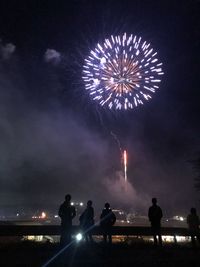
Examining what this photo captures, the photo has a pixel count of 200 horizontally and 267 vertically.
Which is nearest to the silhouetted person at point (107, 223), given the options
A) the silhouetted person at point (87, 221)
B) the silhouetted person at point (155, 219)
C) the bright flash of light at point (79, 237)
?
the silhouetted person at point (87, 221)

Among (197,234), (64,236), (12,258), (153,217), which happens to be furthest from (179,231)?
(12,258)

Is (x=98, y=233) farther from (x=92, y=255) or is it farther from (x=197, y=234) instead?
(x=197, y=234)

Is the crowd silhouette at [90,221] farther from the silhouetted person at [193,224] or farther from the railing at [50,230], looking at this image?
the railing at [50,230]

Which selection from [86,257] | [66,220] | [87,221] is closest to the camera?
[86,257]

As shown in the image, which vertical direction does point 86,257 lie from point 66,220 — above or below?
below

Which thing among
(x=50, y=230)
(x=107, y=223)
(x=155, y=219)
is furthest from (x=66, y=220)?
(x=155, y=219)

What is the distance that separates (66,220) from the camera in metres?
13.1

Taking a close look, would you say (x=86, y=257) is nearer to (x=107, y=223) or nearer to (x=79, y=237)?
(x=107, y=223)

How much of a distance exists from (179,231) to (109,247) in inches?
211

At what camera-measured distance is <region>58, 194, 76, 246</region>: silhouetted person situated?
12.9m

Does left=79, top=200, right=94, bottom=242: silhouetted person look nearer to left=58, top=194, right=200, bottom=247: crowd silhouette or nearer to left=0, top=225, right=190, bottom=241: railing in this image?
left=58, top=194, right=200, bottom=247: crowd silhouette

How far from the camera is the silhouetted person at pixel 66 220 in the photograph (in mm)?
12930

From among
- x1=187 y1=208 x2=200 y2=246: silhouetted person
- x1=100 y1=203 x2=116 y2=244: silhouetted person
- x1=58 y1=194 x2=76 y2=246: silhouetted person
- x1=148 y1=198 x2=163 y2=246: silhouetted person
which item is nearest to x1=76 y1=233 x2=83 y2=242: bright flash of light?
x1=100 y1=203 x2=116 y2=244: silhouetted person

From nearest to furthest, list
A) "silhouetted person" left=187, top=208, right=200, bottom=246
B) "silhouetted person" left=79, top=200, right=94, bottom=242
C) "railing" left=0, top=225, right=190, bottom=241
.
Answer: "silhouetted person" left=79, top=200, right=94, bottom=242 → "railing" left=0, top=225, right=190, bottom=241 → "silhouetted person" left=187, top=208, right=200, bottom=246
